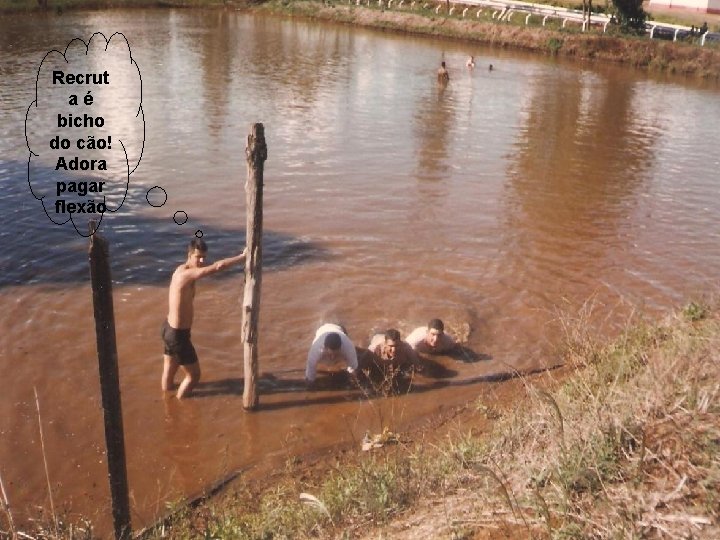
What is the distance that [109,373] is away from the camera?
4.21m

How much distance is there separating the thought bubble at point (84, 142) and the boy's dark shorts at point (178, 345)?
2574 mm

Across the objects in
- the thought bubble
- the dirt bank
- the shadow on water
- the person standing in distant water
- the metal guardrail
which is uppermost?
the metal guardrail

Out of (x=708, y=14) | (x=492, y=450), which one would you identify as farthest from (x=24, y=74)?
(x=708, y=14)

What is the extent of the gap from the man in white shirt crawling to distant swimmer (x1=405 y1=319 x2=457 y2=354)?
0.98 metres

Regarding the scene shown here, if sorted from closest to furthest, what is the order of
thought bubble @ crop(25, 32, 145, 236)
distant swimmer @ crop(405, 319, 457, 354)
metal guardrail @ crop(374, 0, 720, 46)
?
distant swimmer @ crop(405, 319, 457, 354)
thought bubble @ crop(25, 32, 145, 236)
metal guardrail @ crop(374, 0, 720, 46)

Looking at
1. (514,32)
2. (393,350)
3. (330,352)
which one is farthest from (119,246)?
(514,32)

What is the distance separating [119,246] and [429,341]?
543 centimetres

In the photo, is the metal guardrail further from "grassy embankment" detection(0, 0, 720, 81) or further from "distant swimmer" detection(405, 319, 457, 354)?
"distant swimmer" detection(405, 319, 457, 354)

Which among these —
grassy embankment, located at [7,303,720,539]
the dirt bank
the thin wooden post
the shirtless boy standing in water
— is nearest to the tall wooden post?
the shirtless boy standing in water

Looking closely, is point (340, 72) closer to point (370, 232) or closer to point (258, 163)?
point (370, 232)

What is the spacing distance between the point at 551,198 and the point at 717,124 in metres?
12.2

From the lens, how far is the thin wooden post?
3.90 meters

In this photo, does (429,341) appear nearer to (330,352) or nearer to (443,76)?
(330,352)

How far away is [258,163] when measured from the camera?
19.4 feet
